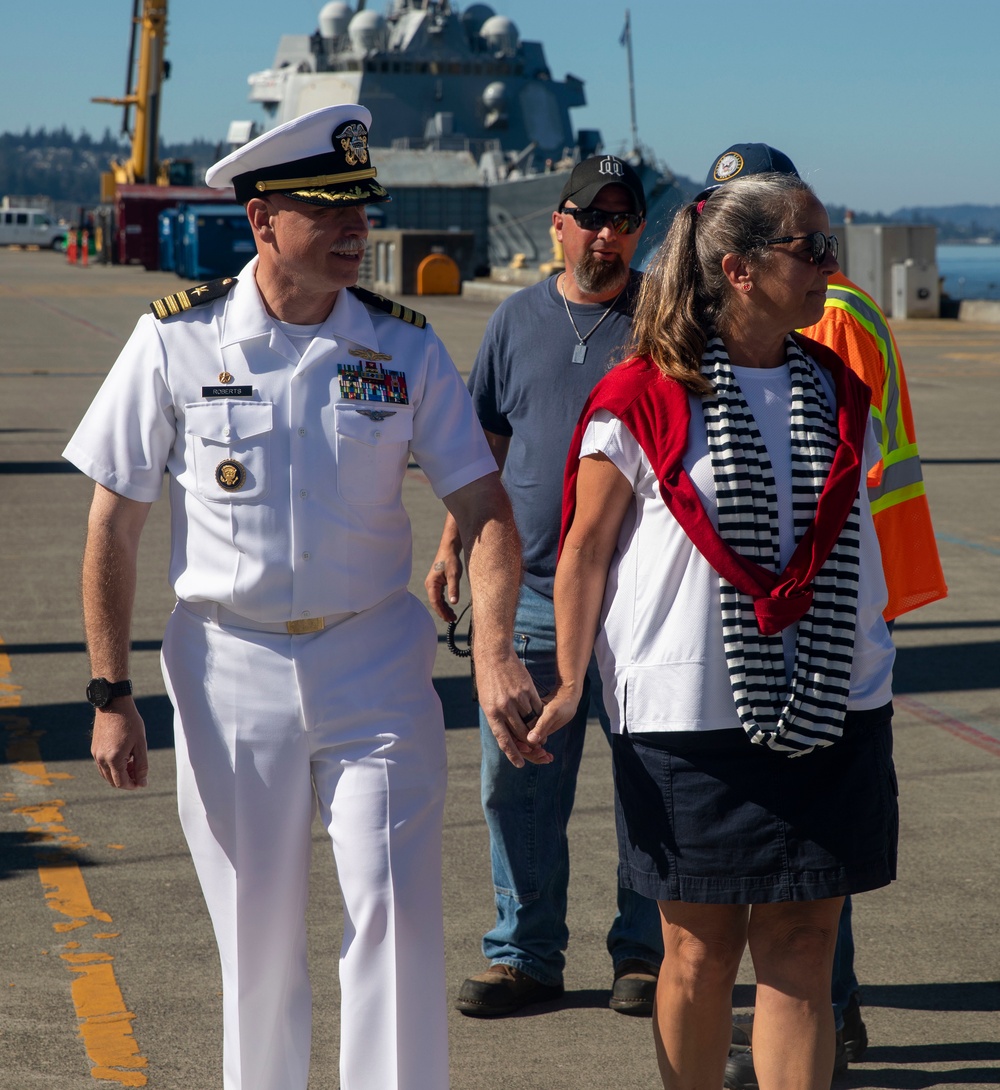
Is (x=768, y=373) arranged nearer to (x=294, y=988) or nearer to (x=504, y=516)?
(x=504, y=516)

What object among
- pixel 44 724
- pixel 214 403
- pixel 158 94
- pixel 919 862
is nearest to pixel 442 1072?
pixel 214 403

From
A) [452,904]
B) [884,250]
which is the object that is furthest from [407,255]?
[452,904]

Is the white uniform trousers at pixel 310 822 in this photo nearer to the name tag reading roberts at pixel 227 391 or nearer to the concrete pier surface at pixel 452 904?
the concrete pier surface at pixel 452 904

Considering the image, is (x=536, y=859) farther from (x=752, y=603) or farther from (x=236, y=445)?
(x=236, y=445)

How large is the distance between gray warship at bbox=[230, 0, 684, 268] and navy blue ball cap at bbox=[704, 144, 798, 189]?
165 ft

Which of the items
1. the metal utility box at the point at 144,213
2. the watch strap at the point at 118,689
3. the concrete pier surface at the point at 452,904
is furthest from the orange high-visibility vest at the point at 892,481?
the metal utility box at the point at 144,213

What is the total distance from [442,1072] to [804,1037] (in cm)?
68

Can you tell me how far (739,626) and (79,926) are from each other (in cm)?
234

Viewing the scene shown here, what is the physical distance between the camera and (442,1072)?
2816 mm

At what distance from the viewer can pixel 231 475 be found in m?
2.80

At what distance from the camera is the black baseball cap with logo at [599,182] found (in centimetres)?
381

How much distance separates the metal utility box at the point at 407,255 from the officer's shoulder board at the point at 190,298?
113ft

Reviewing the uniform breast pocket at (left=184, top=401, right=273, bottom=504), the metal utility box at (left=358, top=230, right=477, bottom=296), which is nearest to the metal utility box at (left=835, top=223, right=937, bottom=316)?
the metal utility box at (left=358, top=230, right=477, bottom=296)

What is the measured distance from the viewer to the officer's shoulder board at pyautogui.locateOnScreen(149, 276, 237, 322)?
2.85m
